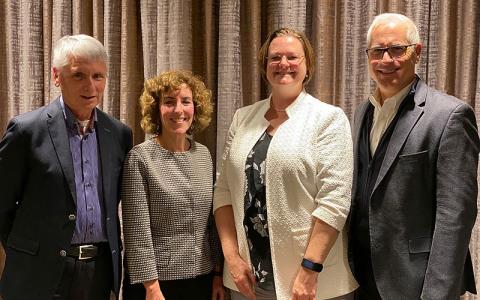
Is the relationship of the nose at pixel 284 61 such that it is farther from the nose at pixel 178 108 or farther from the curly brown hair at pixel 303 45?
the nose at pixel 178 108

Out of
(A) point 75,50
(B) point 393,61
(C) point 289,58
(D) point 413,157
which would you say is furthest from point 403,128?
(A) point 75,50

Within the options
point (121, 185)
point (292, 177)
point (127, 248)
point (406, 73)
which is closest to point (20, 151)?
point (121, 185)

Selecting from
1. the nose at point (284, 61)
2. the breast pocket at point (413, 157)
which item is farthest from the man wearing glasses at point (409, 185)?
the nose at point (284, 61)

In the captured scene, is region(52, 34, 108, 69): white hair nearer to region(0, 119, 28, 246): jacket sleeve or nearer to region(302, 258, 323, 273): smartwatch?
region(0, 119, 28, 246): jacket sleeve

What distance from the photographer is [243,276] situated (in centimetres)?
188

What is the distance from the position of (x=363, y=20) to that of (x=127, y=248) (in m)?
1.41

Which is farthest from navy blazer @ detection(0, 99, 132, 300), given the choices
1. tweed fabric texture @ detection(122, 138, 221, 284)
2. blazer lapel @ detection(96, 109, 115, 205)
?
tweed fabric texture @ detection(122, 138, 221, 284)

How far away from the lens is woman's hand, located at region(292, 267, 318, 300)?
5.72 feet

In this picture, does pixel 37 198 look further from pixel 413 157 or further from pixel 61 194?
pixel 413 157

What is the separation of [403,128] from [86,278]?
1153mm

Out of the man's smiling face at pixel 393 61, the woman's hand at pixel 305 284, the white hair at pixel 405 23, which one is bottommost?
the woman's hand at pixel 305 284

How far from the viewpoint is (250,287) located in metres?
1.88

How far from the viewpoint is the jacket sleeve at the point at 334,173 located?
1.73 metres

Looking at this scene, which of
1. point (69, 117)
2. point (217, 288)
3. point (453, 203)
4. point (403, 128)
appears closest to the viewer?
point (453, 203)
